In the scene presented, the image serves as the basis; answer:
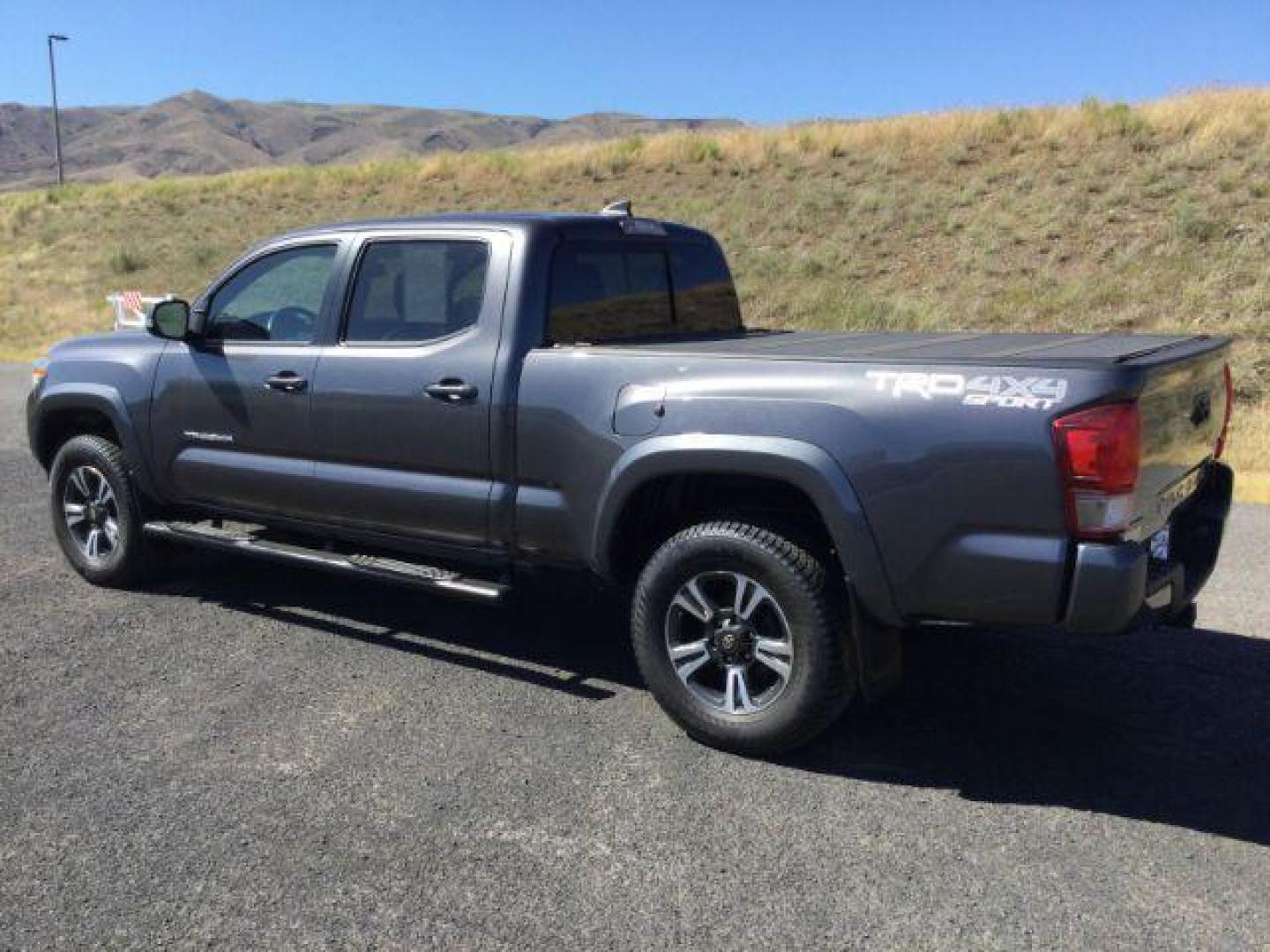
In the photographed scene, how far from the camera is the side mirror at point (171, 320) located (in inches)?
226

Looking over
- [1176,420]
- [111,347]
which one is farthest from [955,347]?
[111,347]

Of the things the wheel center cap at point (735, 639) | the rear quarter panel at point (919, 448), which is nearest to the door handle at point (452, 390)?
the rear quarter panel at point (919, 448)

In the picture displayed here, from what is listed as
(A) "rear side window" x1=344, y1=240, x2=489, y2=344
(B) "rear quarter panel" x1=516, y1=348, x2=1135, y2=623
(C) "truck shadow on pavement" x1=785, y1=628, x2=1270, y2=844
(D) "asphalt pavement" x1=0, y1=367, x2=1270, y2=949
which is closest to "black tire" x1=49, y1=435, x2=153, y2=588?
(D) "asphalt pavement" x1=0, y1=367, x2=1270, y2=949

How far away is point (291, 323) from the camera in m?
5.68

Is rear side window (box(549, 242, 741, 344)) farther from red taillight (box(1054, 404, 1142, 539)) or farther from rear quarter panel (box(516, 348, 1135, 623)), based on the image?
red taillight (box(1054, 404, 1142, 539))

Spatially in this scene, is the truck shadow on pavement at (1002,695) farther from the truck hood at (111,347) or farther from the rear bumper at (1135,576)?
the truck hood at (111,347)

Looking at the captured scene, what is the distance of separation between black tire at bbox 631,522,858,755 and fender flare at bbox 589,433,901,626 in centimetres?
16

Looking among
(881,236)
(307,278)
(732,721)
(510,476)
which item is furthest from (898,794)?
(881,236)

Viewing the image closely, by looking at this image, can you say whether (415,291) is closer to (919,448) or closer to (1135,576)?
(919,448)

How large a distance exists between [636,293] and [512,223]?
2.43ft

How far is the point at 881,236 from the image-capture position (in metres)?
20.7

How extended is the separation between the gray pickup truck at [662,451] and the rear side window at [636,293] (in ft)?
0.05

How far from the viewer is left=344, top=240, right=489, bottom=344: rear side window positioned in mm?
4938

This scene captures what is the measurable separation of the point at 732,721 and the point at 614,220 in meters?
2.33
